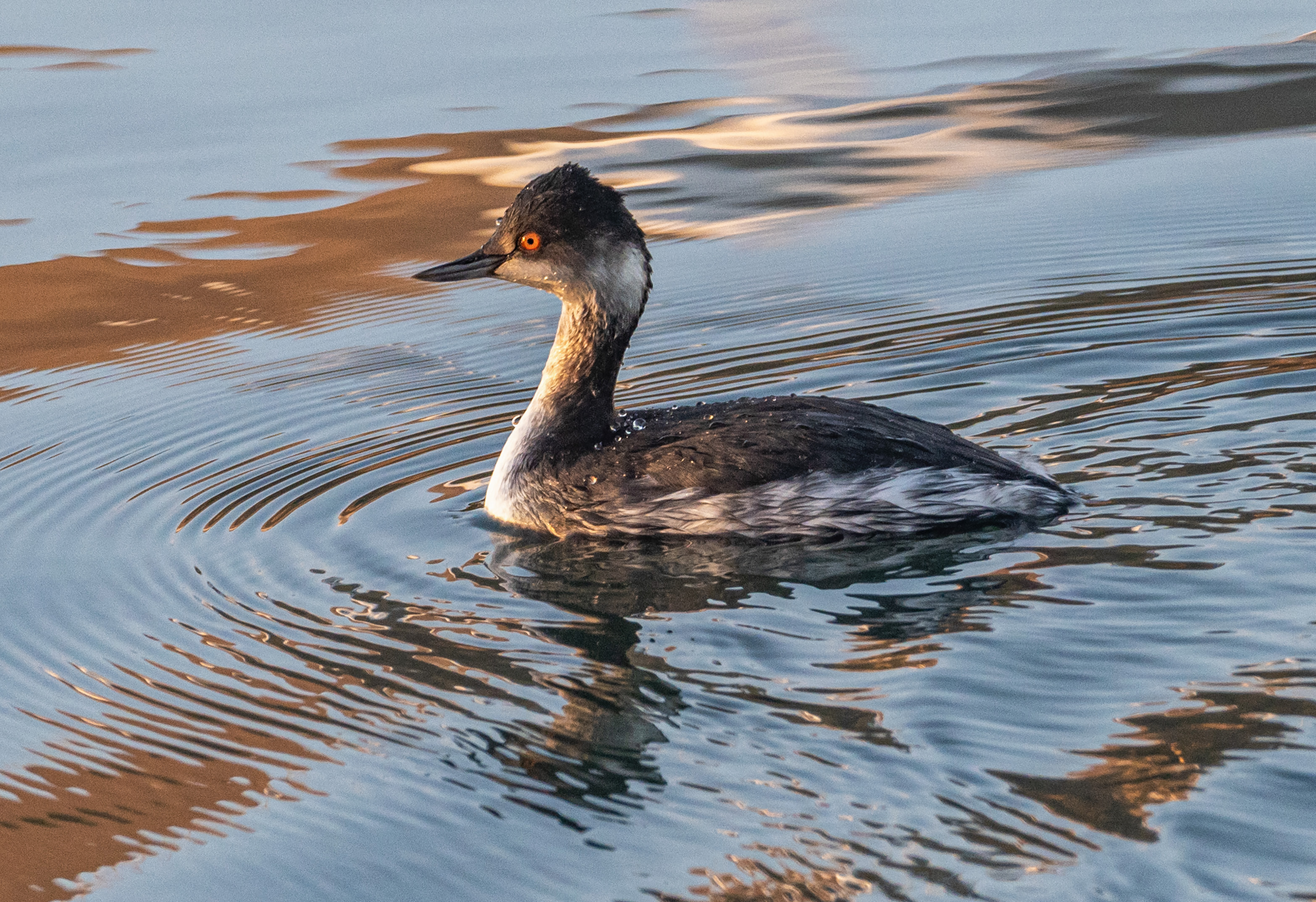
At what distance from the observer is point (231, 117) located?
41.9 feet

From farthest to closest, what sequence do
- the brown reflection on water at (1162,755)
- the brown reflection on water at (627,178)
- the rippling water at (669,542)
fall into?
the brown reflection on water at (627,178), the rippling water at (669,542), the brown reflection on water at (1162,755)

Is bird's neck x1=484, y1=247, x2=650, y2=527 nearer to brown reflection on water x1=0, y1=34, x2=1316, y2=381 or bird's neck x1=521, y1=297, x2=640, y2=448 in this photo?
bird's neck x1=521, y1=297, x2=640, y2=448

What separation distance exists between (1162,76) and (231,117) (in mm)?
6779

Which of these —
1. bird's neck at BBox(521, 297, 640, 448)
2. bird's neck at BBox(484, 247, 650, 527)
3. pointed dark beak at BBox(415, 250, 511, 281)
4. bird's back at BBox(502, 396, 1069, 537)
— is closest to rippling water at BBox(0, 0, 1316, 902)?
bird's back at BBox(502, 396, 1069, 537)

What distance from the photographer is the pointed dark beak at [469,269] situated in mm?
7148

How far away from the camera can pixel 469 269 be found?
7199 millimetres

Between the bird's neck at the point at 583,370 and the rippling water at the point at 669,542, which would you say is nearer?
the rippling water at the point at 669,542

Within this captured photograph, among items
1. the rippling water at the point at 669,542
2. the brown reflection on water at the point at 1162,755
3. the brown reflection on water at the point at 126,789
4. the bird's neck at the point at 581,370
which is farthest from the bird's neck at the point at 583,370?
the brown reflection on water at the point at 1162,755

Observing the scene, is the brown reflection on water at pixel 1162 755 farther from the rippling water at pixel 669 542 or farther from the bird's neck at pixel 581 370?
the bird's neck at pixel 581 370

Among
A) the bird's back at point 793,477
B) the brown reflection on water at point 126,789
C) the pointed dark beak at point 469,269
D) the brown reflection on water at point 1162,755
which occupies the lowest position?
the brown reflection on water at point 126,789

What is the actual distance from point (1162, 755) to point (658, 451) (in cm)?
257

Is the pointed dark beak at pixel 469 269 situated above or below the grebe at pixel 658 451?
above

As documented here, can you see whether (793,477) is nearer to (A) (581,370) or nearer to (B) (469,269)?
(A) (581,370)

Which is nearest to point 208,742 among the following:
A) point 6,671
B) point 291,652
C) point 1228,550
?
point 291,652
